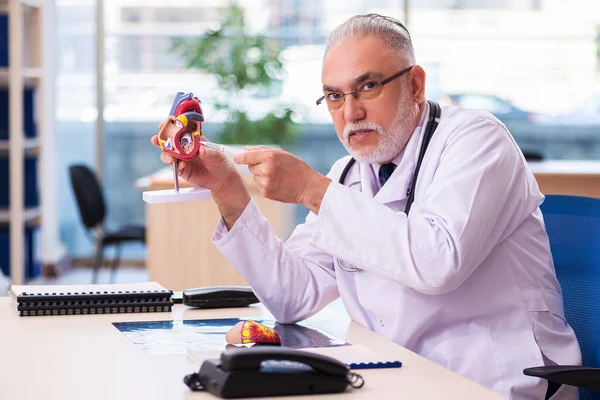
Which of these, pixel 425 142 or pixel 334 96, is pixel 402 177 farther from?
pixel 334 96

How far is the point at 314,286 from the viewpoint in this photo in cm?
189

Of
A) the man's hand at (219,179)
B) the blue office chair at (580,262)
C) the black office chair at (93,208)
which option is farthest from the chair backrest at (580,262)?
the black office chair at (93,208)

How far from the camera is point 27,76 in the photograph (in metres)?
5.42

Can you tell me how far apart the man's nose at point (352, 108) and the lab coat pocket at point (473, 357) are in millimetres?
491

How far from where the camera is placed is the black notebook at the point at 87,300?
1.76m

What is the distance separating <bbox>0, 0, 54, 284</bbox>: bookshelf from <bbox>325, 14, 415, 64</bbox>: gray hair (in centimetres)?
378

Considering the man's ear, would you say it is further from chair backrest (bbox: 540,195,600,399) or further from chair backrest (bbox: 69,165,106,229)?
chair backrest (bbox: 69,165,106,229)

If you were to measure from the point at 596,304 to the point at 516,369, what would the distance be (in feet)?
0.82

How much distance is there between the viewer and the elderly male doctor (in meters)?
1.58

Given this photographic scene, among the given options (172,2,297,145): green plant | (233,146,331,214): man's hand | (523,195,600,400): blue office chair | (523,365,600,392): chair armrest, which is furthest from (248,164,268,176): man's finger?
(172,2,297,145): green plant

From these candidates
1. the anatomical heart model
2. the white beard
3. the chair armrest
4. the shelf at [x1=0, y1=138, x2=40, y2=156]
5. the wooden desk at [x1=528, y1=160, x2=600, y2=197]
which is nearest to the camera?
the chair armrest

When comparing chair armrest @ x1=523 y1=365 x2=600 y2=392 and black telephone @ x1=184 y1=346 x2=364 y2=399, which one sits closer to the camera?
black telephone @ x1=184 y1=346 x2=364 y2=399

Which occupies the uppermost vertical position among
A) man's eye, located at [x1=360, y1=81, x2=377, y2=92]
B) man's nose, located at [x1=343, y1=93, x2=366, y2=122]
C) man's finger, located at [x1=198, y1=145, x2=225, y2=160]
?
man's eye, located at [x1=360, y1=81, x2=377, y2=92]

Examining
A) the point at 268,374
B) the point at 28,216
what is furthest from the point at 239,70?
the point at 268,374
